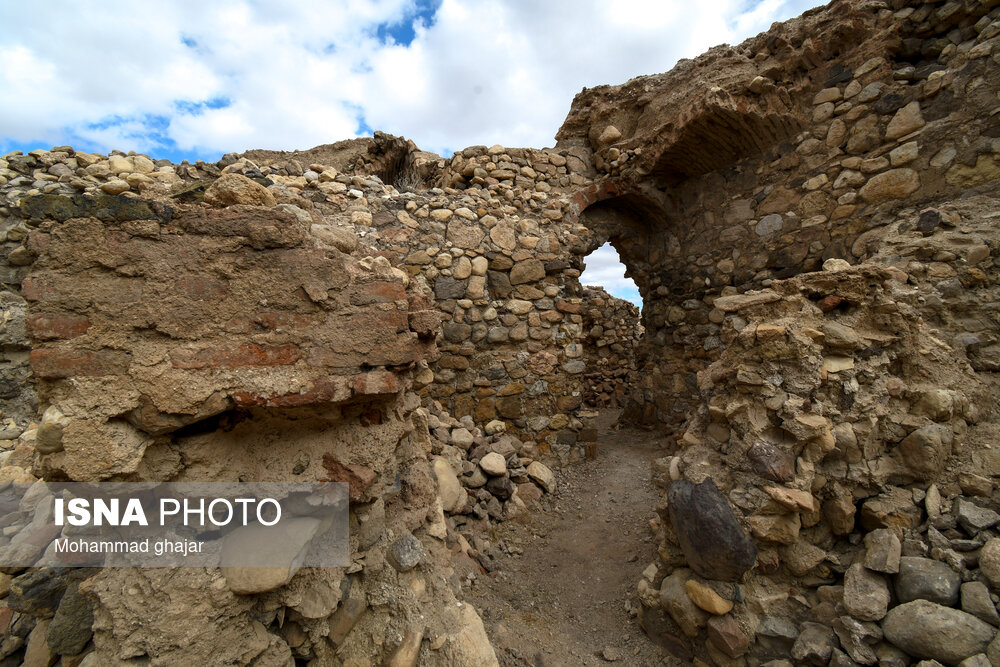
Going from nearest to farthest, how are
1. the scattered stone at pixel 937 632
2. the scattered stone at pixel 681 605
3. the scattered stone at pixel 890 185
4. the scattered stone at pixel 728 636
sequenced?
the scattered stone at pixel 937 632 < the scattered stone at pixel 728 636 < the scattered stone at pixel 681 605 < the scattered stone at pixel 890 185

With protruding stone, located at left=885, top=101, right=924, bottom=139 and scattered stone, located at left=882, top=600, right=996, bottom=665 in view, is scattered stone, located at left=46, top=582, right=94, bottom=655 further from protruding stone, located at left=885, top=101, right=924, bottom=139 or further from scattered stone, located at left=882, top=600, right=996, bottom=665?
protruding stone, located at left=885, top=101, right=924, bottom=139

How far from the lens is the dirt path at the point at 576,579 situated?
2.32 m

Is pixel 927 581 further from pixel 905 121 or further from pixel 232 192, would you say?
pixel 905 121

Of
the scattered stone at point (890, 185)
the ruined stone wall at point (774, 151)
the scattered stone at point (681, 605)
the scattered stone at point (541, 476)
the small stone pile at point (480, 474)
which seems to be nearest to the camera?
the scattered stone at point (681, 605)

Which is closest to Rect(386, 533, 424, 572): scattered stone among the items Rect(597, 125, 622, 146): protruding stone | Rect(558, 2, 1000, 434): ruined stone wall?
Rect(558, 2, 1000, 434): ruined stone wall

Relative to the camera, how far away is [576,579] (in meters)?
2.98

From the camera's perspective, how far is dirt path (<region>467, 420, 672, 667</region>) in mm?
2318

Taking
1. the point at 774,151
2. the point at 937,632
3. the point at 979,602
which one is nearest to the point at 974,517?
the point at 979,602

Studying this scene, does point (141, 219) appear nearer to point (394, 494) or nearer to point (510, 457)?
point (394, 494)

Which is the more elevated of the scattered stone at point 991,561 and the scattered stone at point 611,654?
the scattered stone at point 991,561

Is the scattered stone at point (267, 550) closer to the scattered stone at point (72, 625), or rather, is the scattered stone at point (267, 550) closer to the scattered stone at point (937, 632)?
the scattered stone at point (72, 625)

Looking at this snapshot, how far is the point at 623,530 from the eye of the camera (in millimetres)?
3516

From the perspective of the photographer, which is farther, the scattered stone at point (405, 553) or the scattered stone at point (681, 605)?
the scattered stone at point (681, 605)

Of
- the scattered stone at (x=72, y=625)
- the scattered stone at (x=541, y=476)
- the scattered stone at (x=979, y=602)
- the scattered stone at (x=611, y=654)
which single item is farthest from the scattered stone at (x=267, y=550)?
the scattered stone at (x=541, y=476)
